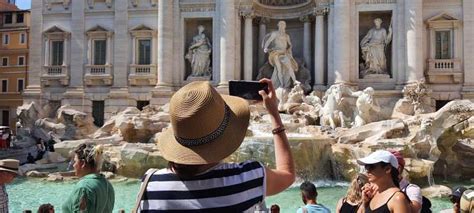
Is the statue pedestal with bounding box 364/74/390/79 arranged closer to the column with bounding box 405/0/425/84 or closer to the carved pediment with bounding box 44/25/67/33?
the column with bounding box 405/0/425/84

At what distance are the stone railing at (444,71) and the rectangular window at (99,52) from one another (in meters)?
15.7

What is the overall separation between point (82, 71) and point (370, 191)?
24.7 meters

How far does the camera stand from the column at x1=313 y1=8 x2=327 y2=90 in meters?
23.9

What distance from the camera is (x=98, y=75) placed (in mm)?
26031

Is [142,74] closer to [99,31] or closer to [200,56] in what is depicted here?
[200,56]

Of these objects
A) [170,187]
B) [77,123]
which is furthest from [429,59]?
[170,187]

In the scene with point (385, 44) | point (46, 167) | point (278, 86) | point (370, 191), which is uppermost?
point (385, 44)

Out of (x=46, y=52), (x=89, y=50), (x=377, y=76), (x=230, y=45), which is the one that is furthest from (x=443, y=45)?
(x=46, y=52)

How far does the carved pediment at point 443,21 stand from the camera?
23.1 meters

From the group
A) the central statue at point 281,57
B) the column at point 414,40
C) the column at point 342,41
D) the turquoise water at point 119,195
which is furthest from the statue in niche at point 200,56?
the turquoise water at point 119,195

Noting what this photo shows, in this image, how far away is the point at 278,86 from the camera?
2380 cm

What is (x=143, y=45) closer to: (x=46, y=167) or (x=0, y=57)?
(x=46, y=167)

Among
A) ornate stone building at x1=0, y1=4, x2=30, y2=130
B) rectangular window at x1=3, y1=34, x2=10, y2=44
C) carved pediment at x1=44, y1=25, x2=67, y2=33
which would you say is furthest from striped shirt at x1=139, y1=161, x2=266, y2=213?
rectangular window at x1=3, y1=34, x2=10, y2=44

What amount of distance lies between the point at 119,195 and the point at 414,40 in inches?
593
